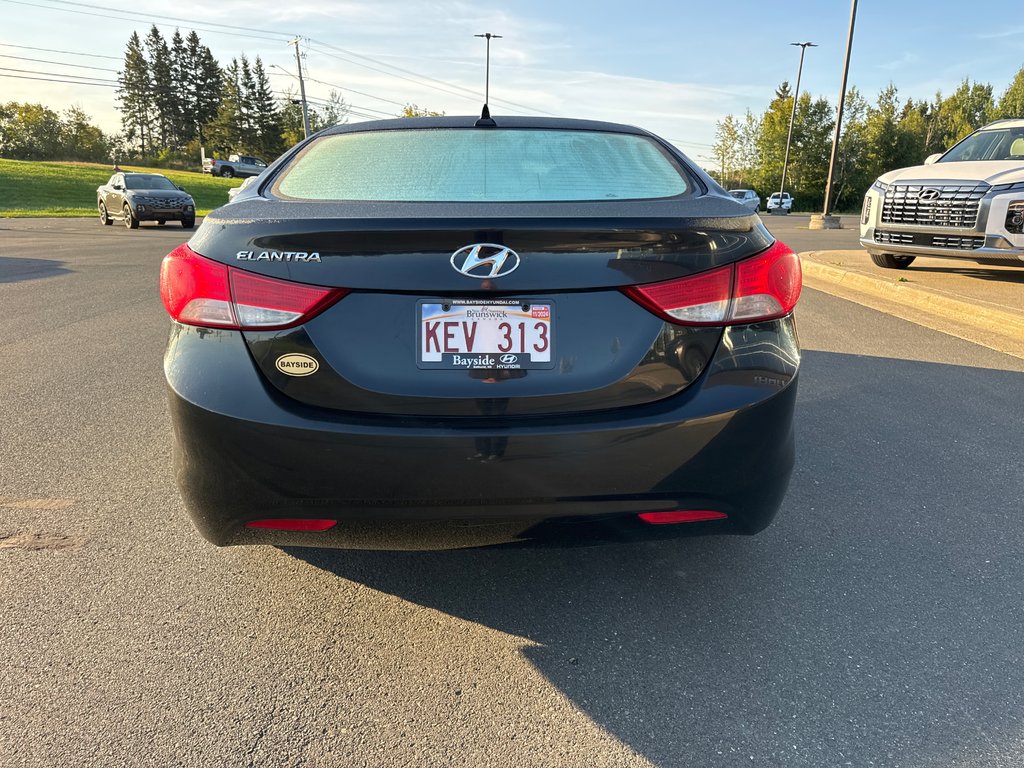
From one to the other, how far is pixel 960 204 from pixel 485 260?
26.6 feet

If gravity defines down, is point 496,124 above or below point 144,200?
above

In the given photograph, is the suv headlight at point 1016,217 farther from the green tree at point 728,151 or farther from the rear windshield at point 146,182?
the green tree at point 728,151

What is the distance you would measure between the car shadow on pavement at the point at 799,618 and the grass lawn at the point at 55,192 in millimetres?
28411

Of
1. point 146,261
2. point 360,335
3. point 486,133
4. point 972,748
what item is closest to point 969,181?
point 486,133

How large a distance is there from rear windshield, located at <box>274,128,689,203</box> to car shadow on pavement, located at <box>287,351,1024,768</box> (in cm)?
119

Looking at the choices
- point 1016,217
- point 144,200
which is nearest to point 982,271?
point 1016,217

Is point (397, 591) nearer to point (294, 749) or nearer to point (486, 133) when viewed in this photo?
point (294, 749)

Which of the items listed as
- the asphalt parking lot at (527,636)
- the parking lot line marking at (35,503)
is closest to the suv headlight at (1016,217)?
the asphalt parking lot at (527,636)

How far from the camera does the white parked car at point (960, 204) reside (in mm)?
7688

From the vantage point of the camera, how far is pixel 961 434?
397 cm

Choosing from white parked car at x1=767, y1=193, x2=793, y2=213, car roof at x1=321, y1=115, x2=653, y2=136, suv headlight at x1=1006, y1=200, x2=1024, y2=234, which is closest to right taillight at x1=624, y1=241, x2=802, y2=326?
car roof at x1=321, y1=115, x2=653, y2=136

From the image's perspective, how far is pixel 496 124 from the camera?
2900mm

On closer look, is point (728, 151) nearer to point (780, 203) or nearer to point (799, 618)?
point (780, 203)

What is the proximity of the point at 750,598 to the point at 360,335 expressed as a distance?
62.0 inches
